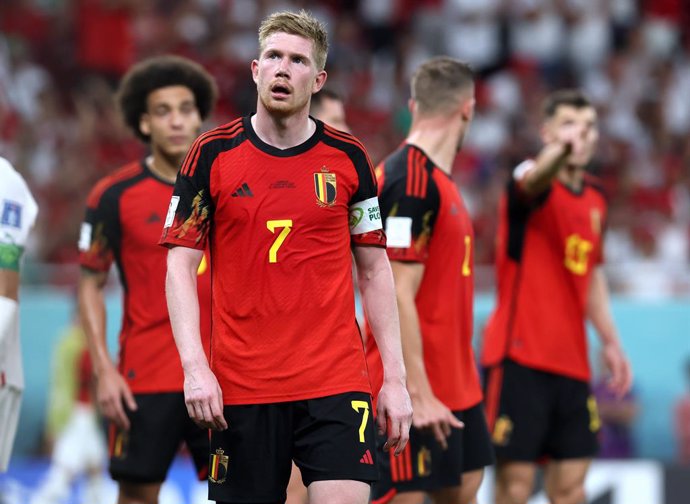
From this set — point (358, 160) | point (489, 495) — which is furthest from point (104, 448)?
point (358, 160)

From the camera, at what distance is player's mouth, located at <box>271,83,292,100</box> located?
16.7 feet

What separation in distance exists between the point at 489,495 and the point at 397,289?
192 inches

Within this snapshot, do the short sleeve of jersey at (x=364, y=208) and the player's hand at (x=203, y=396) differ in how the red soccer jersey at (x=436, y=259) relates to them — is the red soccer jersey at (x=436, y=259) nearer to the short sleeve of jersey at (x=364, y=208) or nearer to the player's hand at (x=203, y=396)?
the short sleeve of jersey at (x=364, y=208)

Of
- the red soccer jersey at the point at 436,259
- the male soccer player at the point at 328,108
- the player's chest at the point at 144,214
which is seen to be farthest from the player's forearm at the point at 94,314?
the male soccer player at the point at 328,108

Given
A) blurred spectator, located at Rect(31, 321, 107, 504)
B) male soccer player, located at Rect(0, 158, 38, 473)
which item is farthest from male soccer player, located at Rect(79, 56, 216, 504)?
blurred spectator, located at Rect(31, 321, 107, 504)

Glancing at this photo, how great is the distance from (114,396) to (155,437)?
1.07 feet

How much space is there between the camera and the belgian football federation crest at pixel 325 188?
5.15 m

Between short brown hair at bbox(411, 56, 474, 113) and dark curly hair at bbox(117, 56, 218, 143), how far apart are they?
145 cm

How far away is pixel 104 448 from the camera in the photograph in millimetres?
12930

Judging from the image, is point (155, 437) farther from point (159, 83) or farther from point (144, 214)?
point (159, 83)

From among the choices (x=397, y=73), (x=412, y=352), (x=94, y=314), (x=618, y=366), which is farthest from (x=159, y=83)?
(x=397, y=73)

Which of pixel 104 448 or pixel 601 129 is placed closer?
pixel 104 448

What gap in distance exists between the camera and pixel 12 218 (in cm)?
618

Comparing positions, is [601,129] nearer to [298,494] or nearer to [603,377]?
[603,377]
